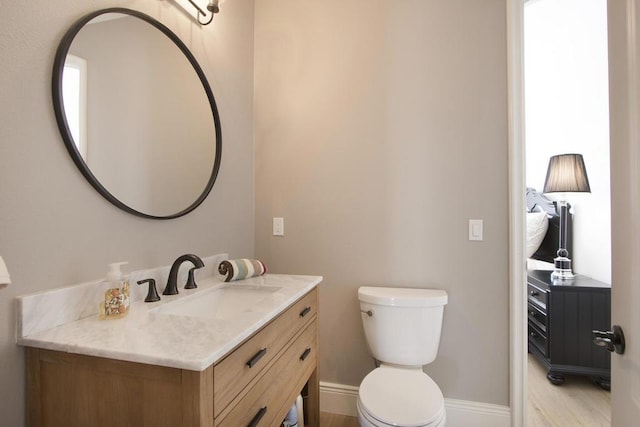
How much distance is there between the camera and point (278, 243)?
6.25ft

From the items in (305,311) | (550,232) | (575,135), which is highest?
(575,135)

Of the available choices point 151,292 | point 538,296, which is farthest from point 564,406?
point 151,292

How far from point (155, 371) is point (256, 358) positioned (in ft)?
0.92

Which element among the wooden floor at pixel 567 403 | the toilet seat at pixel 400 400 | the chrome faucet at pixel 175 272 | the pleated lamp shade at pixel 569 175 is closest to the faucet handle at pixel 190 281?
the chrome faucet at pixel 175 272

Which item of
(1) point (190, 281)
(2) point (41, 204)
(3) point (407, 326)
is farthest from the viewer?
(3) point (407, 326)

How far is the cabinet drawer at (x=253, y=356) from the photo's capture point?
723mm

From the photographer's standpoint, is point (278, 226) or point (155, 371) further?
point (278, 226)

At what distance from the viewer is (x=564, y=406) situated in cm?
188

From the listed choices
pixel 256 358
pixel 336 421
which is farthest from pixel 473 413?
pixel 256 358

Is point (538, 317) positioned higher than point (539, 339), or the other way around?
point (538, 317)

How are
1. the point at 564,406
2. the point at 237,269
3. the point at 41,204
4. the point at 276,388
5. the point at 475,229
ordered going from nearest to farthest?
the point at 41,204
the point at 276,388
the point at 237,269
the point at 475,229
the point at 564,406

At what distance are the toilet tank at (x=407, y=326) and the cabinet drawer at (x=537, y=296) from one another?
1142mm

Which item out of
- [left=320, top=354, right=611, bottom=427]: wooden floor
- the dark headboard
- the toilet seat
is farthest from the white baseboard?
the dark headboard

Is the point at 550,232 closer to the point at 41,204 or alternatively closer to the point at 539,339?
the point at 539,339
